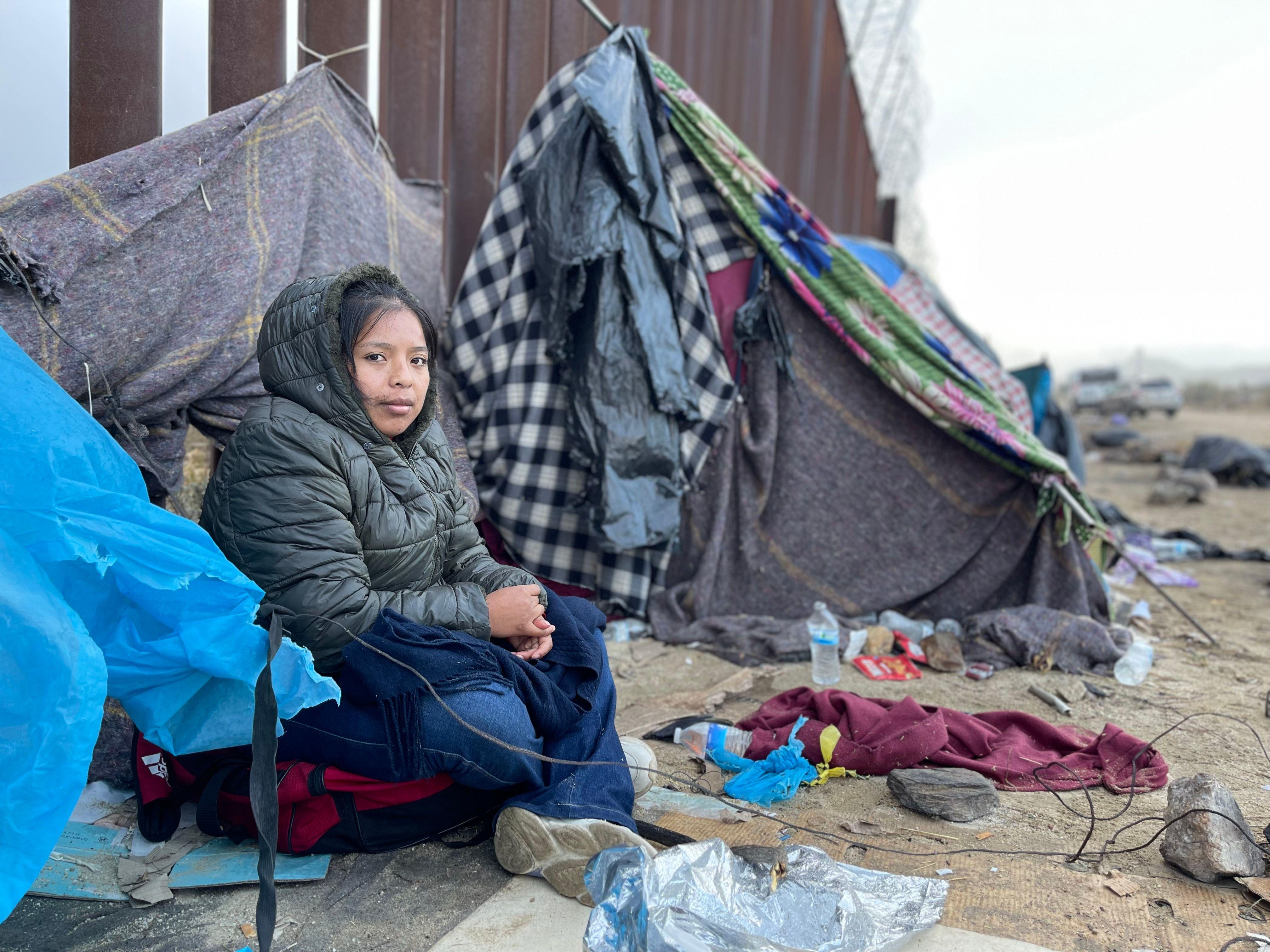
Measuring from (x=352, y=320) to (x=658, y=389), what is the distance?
4.94 ft

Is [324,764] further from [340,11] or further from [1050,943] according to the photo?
[340,11]

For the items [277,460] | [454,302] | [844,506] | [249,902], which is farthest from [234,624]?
[844,506]

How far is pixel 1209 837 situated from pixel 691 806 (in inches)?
43.1

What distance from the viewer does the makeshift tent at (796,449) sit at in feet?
11.7

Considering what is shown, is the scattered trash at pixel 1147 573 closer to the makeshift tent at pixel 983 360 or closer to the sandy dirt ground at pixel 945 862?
the makeshift tent at pixel 983 360

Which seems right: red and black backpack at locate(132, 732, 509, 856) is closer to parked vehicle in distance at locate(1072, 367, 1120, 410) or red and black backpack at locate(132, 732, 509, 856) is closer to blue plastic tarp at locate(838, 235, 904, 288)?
blue plastic tarp at locate(838, 235, 904, 288)

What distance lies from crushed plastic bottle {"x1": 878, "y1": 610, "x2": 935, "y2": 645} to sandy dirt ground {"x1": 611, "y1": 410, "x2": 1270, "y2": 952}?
0.32 meters

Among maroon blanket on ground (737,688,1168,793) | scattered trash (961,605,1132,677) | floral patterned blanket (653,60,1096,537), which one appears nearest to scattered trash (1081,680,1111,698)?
scattered trash (961,605,1132,677)

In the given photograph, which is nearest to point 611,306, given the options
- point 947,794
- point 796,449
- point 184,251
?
point 796,449

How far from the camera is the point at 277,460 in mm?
1843

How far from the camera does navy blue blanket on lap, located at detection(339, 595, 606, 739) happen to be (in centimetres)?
181

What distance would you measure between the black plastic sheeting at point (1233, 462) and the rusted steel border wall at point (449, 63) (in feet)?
19.7

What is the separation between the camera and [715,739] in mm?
2486

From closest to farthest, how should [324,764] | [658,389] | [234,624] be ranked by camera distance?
[234,624] → [324,764] → [658,389]
